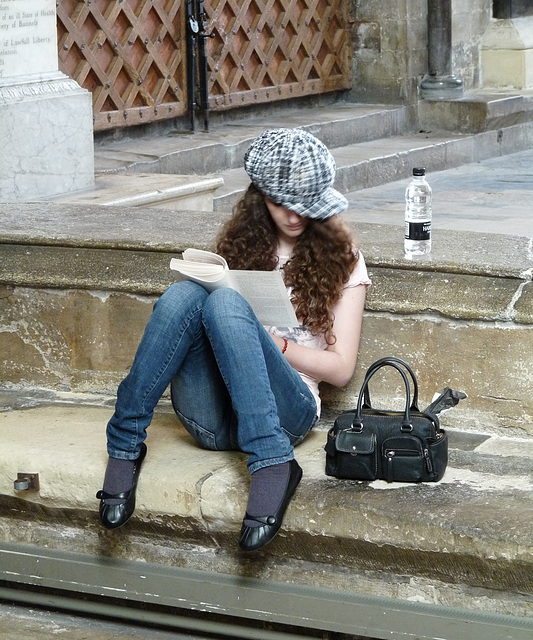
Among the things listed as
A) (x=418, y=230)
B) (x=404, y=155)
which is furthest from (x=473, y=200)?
(x=418, y=230)

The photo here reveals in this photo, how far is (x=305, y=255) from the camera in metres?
3.02

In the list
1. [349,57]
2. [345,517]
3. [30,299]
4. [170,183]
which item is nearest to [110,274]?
[30,299]

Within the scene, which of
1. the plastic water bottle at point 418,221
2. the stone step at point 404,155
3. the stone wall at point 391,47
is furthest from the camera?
the stone wall at point 391,47

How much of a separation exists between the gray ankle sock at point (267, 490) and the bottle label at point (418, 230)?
0.76m

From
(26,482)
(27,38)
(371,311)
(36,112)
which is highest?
(27,38)

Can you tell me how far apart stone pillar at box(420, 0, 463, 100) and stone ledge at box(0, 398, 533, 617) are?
258 inches

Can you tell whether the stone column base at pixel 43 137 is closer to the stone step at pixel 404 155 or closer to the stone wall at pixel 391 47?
the stone step at pixel 404 155

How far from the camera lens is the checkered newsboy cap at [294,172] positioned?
2943mm

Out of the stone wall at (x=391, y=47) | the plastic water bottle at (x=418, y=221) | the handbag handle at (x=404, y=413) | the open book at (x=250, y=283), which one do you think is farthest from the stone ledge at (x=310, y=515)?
the stone wall at (x=391, y=47)

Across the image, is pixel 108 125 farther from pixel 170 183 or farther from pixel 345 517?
pixel 345 517

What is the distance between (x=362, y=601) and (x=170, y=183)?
10.4 ft

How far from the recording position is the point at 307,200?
297 cm

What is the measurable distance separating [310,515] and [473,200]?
4752 millimetres

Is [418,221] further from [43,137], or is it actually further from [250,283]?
[43,137]
